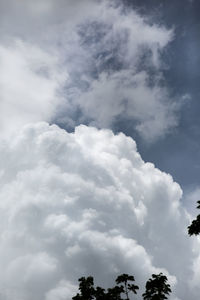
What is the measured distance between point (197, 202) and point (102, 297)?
29.0 metres

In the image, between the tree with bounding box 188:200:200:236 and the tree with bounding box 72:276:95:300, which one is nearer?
the tree with bounding box 188:200:200:236

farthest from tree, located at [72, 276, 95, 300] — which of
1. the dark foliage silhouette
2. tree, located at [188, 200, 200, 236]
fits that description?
tree, located at [188, 200, 200, 236]

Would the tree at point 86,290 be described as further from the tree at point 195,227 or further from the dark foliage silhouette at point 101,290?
the tree at point 195,227

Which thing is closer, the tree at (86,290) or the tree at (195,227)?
the tree at (195,227)

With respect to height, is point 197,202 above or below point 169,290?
above

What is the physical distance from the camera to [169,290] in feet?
160

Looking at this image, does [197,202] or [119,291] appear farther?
[119,291]

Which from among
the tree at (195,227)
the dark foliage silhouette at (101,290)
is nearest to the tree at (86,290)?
the dark foliage silhouette at (101,290)

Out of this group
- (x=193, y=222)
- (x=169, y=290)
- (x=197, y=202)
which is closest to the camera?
(x=193, y=222)

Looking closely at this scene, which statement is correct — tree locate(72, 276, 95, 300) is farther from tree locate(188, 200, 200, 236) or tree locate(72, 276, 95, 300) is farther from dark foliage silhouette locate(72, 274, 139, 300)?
tree locate(188, 200, 200, 236)

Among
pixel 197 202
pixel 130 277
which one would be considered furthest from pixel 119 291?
pixel 197 202

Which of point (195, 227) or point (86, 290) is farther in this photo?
point (86, 290)

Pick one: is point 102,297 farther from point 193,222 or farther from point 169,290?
point 193,222

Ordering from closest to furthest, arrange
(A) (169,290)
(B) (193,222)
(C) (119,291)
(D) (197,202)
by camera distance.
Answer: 1. (B) (193,222)
2. (D) (197,202)
3. (A) (169,290)
4. (C) (119,291)
